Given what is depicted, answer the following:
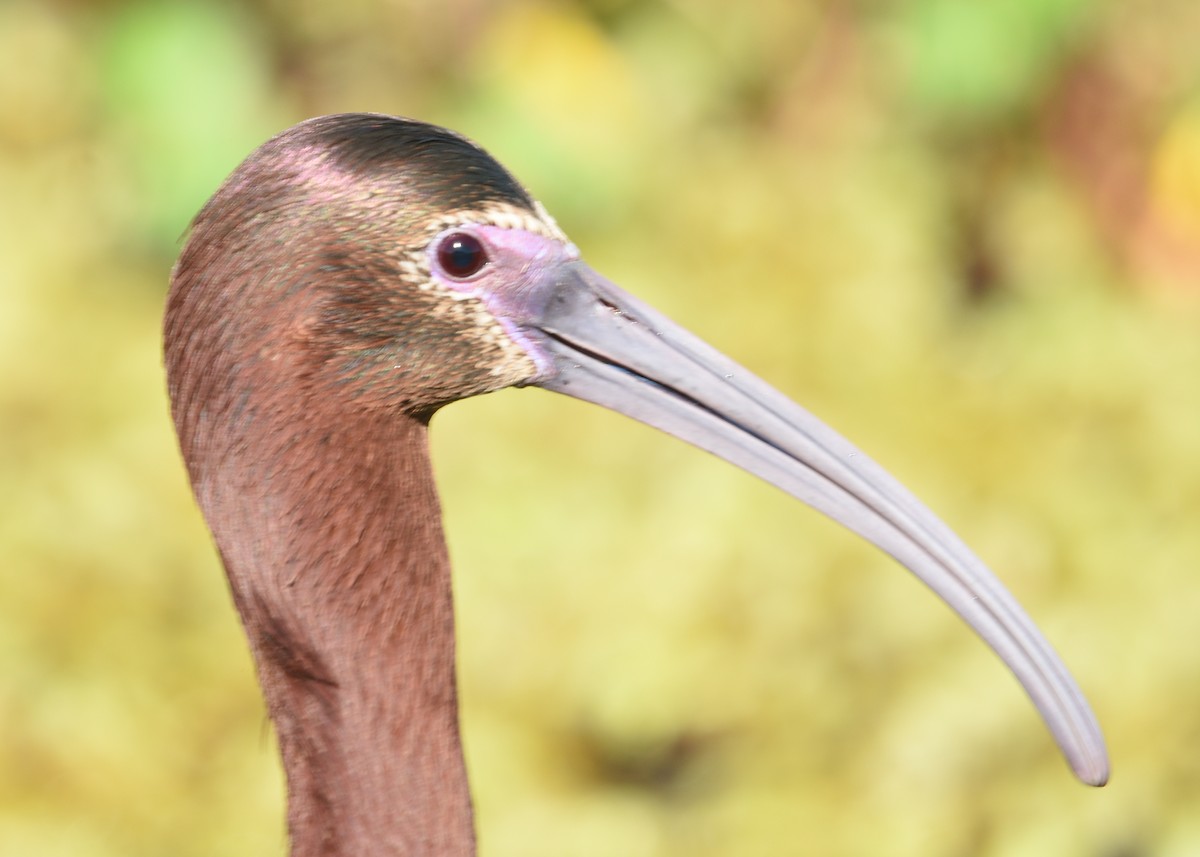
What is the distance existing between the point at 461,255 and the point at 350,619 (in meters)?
0.42

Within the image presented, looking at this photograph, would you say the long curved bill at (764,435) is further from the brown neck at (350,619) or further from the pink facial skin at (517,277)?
the brown neck at (350,619)

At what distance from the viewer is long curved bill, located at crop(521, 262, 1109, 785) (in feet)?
5.84

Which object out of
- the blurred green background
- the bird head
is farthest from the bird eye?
the blurred green background

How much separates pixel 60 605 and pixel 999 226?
10.4 feet

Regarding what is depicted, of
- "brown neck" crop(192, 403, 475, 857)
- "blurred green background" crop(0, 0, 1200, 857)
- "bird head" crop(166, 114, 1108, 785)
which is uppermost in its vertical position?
"blurred green background" crop(0, 0, 1200, 857)

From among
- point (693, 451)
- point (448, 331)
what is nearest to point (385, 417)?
point (448, 331)

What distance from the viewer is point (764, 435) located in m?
1.80

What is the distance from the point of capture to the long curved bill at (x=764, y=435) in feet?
5.84

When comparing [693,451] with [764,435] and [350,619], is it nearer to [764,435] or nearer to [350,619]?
[764,435]

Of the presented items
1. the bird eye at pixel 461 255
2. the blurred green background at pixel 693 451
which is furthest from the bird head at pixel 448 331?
the blurred green background at pixel 693 451

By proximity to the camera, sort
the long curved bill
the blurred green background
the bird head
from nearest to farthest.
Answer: the bird head, the long curved bill, the blurred green background

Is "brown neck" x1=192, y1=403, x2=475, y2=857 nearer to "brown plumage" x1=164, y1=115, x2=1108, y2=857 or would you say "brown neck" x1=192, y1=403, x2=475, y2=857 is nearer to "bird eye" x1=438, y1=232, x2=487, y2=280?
"brown plumage" x1=164, y1=115, x2=1108, y2=857

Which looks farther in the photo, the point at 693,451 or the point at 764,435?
the point at 693,451

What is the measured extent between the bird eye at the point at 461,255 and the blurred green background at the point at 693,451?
1.97m
